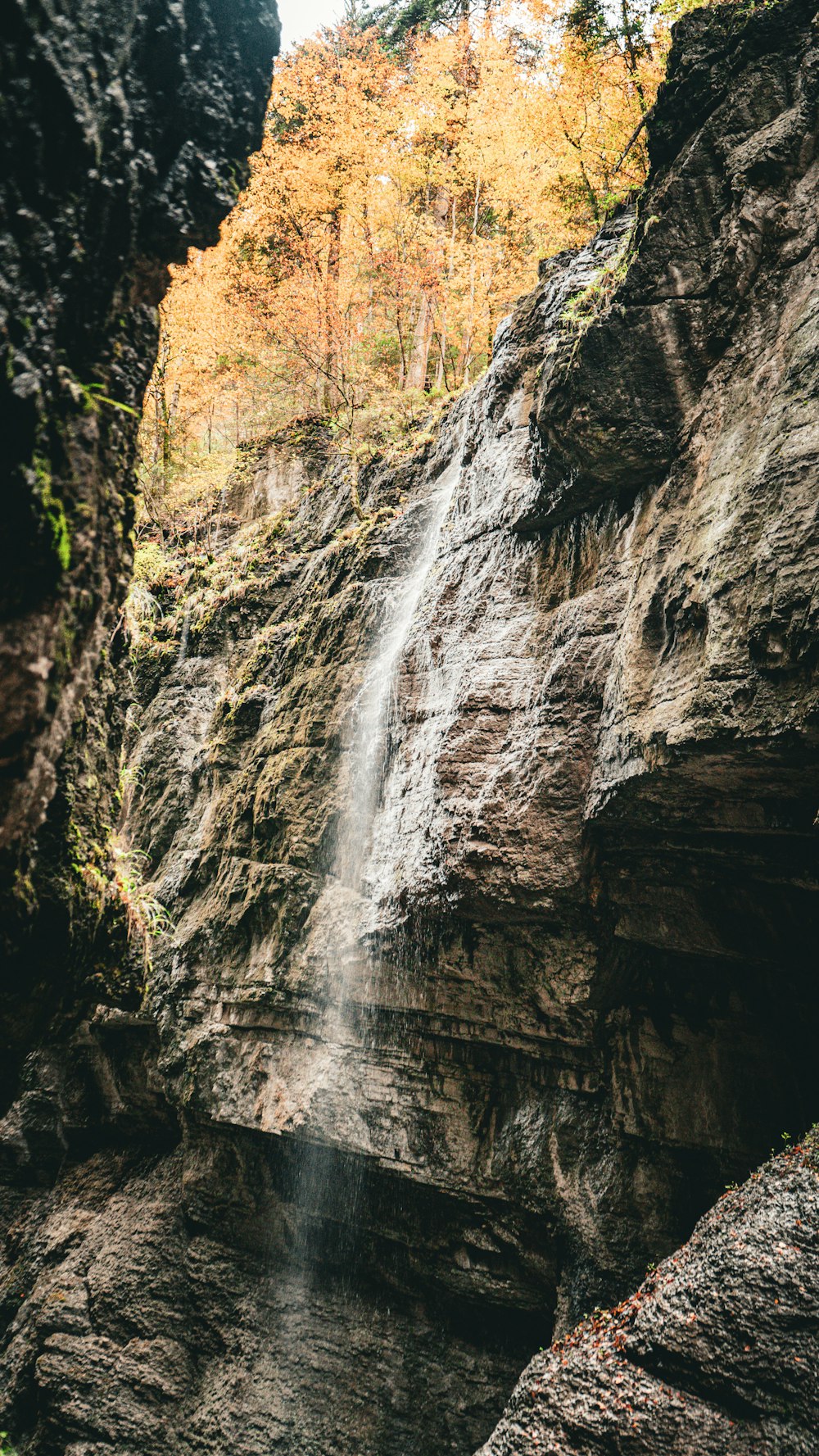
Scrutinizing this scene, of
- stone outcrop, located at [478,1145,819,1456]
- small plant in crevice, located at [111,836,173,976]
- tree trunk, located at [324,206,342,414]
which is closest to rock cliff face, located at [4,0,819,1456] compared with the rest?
stone outcrop, located at [478,1145,819,1456]

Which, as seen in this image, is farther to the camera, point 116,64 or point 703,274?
point 703,274

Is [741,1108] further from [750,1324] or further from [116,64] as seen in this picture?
[116,64]

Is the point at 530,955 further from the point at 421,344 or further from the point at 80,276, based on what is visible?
the point at 421,344

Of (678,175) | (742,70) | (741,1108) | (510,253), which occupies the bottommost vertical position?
(741,1108)

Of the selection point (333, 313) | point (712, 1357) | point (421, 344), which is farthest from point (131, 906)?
A: point (421, 344)

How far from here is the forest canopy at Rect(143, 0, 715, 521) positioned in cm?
1593

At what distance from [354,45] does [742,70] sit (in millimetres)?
16841

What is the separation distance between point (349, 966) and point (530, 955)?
7.08ft

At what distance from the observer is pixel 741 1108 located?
6.70m

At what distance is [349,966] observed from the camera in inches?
329

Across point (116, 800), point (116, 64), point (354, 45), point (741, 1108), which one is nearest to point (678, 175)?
point (116, 64)

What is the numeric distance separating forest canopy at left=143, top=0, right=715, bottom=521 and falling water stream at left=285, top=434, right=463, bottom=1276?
6.90 metres

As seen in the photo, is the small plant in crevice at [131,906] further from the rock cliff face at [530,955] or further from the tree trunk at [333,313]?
the tree trunk at [333,313]

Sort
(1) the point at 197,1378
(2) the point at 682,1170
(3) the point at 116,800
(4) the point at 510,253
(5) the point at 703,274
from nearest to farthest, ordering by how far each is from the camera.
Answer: (3) the point at 116,800, (5) the point at 703,274, (2) the point at 682,1170, (1) the point at 197,1378, (4) the point at 510,253
